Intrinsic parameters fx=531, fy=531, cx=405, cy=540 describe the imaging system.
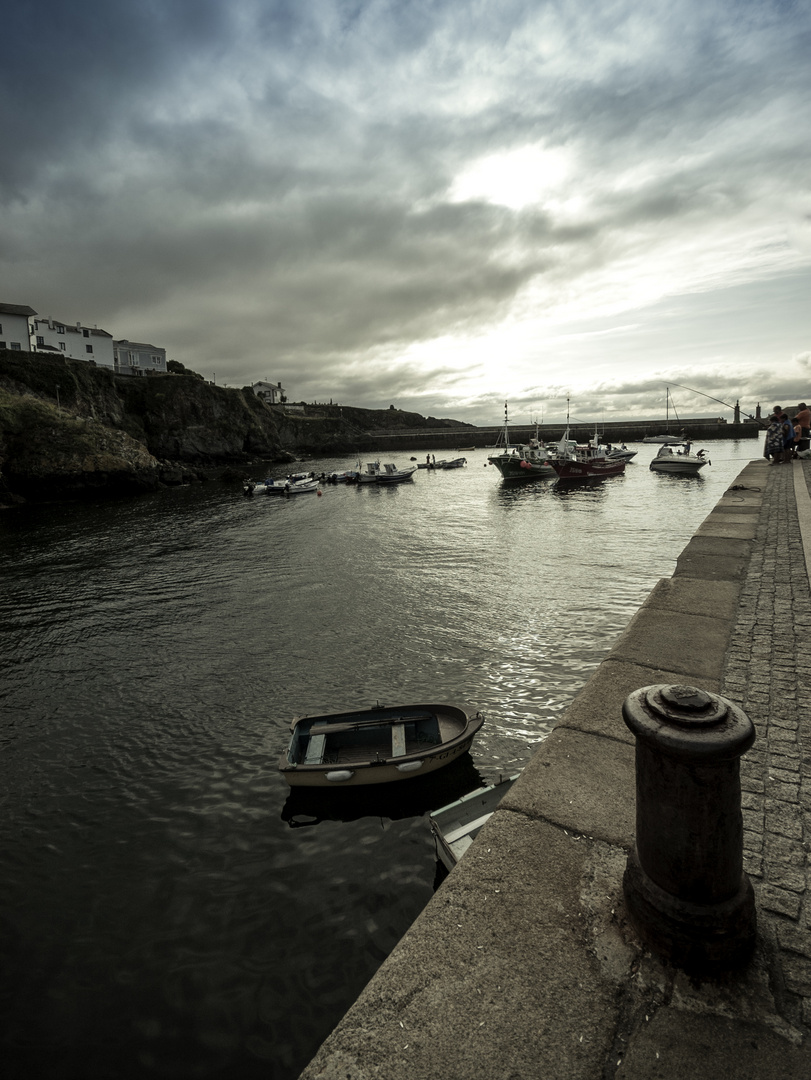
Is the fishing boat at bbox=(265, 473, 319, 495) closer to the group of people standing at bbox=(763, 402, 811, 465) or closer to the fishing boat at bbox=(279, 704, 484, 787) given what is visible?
the group of people standing at bbox=(763, 402, 811, 465)

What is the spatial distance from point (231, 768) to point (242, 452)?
275 feet

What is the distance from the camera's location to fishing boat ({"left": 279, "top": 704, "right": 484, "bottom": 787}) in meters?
7.62

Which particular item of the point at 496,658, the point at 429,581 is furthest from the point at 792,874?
the point at 429,581

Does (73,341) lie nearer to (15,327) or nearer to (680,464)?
(15,327)

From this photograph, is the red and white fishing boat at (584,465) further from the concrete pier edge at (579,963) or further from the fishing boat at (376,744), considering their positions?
the concrete pier edge at (579,963)

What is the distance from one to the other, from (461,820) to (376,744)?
2746 millimetres

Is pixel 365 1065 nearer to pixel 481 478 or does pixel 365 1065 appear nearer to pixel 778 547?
pixel 778 547

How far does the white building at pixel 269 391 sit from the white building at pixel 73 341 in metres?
67.5

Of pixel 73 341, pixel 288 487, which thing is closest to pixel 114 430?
pixel 288 487

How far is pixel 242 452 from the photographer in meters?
87.1

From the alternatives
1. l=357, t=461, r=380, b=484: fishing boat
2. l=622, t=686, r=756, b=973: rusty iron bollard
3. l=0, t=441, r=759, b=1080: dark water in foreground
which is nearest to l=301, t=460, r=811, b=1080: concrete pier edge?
l=622, t=686, r=756, b=973: rusty iron bollard

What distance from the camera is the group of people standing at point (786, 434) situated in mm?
25062

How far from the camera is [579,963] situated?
235cm

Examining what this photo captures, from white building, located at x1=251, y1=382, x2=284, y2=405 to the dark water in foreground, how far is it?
462 feet
